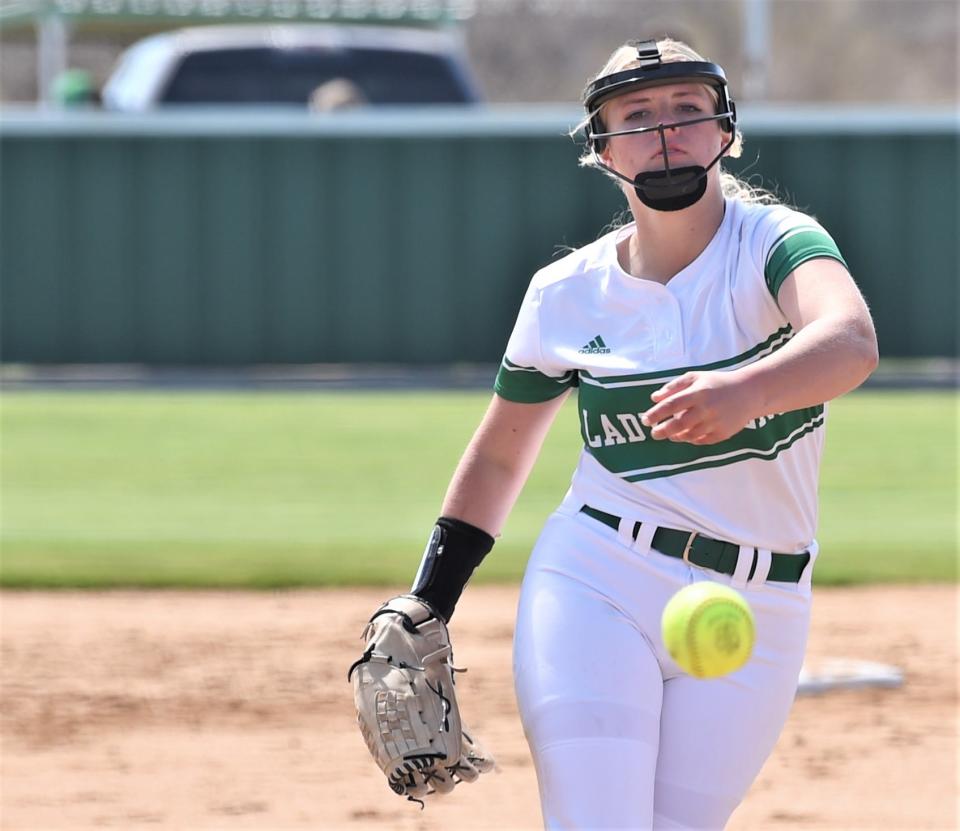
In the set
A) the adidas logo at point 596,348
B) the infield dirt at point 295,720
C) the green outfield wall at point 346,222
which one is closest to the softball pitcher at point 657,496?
the adidas logo at point 596,348

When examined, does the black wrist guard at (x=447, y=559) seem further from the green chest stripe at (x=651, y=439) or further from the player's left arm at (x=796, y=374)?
the player's left arm at (x=796, y=374)

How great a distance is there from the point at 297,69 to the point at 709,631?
15929 millimetres

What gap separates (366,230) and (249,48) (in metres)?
2.28

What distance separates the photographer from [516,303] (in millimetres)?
17734

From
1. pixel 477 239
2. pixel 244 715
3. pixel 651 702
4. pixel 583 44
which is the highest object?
pixel 651 702

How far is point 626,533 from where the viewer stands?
130 inches

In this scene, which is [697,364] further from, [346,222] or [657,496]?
[346,222]

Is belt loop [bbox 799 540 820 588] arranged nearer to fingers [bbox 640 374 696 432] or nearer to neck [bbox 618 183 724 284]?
neck [bbox 618 183 724 284]

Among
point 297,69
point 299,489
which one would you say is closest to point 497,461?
point 299,489

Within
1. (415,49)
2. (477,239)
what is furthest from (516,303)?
(415,49)

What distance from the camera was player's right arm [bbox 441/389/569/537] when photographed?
3.57 metres

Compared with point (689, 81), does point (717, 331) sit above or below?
below

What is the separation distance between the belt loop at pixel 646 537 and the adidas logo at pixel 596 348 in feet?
1.12

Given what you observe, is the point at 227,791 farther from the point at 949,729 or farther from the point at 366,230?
the point at 366,230
